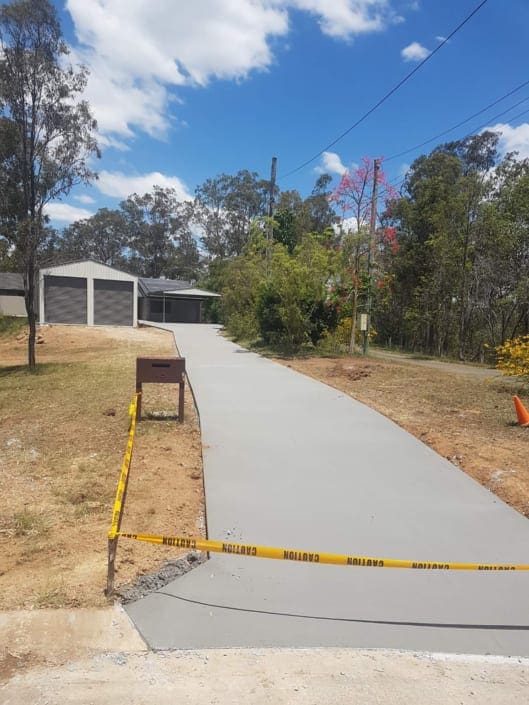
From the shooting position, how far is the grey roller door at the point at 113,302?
3394 centimetres

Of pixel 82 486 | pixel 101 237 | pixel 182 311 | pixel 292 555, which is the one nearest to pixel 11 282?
pixel 182 311

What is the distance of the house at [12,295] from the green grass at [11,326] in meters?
6.71

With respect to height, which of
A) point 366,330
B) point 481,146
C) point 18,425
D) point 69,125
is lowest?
point 18,425

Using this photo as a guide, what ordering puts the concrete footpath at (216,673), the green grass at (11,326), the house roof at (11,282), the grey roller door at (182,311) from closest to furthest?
the concrete footpath at (216,673)
the green grass at (11,326)
the house roof at (11,282)
the grey roller door at (182,311)

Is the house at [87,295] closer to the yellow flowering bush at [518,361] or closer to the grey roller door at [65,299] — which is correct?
the grey roller door at [65,299]

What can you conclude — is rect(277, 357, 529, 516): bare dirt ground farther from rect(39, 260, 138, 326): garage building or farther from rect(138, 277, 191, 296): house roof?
rect(138, 277, 191, 296): house roof

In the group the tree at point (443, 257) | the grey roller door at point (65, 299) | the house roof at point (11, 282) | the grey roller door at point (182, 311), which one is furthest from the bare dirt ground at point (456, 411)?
the grey roller door at point (182, 311)

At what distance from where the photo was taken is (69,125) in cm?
1416

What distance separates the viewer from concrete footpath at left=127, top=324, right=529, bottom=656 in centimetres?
304

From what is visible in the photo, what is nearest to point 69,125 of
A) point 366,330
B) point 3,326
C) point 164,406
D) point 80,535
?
point 164,406

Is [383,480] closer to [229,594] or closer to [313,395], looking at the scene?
[229,594]

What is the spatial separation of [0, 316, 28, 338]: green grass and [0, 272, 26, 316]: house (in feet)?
22.0

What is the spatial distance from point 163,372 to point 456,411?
4.85 meters

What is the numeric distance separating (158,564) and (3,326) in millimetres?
31395
